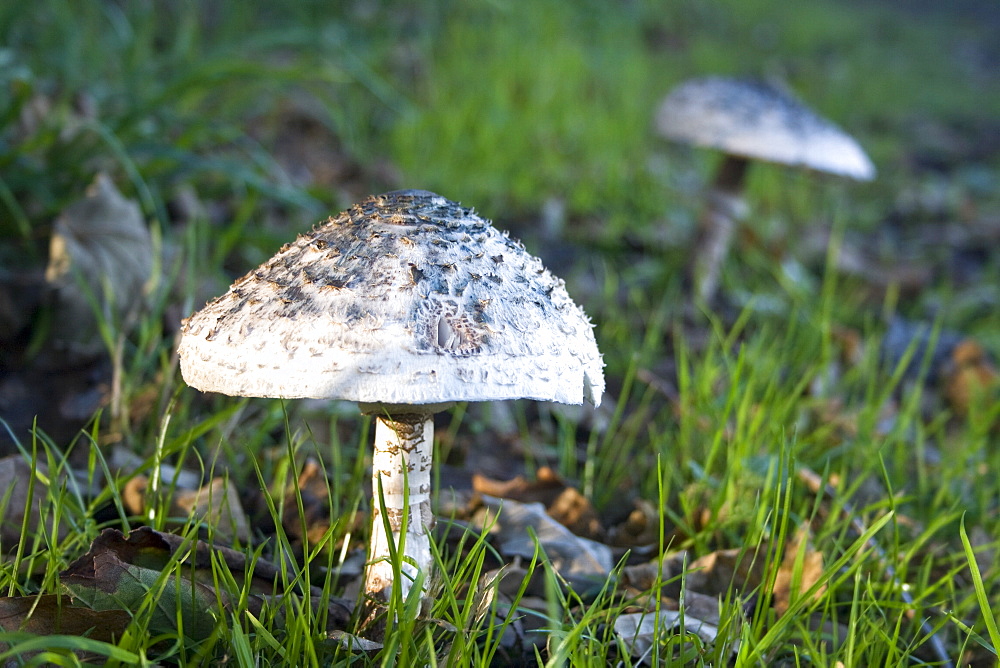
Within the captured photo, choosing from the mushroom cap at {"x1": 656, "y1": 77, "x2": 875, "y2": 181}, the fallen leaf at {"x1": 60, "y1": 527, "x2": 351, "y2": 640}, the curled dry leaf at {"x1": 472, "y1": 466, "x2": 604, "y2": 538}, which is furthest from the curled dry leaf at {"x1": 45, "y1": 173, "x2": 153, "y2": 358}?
the mushroom cap at {"x1": 656, "y1": 77, "x2": 875, "y2": 181}

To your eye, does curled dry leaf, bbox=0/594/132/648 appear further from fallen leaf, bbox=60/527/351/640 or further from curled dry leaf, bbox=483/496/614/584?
curled dry leaf, bbox=483/496/614/584

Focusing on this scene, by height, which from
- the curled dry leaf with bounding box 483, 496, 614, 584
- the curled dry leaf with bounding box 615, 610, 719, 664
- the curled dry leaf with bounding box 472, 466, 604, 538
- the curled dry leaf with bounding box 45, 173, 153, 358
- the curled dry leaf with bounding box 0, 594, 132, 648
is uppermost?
the curled dry leaf with bounding box 45, 173, 153, 358

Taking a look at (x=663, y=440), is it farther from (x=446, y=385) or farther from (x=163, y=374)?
(x=163, y=374)

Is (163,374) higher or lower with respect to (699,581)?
higher

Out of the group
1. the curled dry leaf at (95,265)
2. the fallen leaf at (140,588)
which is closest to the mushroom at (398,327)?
the fallen leaf at (140,588)

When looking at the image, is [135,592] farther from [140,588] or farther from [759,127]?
[759,127]

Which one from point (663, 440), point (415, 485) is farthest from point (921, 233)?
point (415, 485)

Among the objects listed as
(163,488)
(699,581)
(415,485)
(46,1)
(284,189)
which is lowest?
(699,581)
